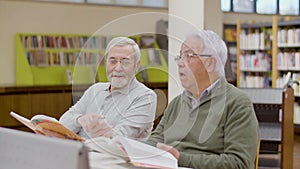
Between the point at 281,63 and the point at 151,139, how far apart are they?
6106mm

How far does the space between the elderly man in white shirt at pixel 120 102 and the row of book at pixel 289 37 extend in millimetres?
5939

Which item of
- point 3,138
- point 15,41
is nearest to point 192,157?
point 3,138

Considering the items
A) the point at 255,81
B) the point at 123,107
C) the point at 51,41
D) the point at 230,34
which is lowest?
the point at 255,81

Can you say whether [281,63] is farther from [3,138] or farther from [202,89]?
[3,138]

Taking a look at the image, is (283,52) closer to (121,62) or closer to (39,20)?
(39,20)

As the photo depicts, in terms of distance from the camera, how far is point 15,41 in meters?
8.18

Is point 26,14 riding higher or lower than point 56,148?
higher

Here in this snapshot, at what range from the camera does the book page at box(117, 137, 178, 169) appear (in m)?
1.78

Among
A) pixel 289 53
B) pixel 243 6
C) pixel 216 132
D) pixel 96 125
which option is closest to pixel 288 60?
pixel 289 53

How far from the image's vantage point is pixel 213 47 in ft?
7.58

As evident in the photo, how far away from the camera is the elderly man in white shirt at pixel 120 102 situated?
7.72ft

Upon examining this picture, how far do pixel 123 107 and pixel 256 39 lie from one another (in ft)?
20.9

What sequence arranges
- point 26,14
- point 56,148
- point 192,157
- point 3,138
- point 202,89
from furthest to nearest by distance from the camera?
point 26,14, point 202,89, point 192,157, point 3,138, point 56,148

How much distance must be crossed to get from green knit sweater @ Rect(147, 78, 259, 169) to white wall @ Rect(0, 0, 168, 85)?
6152 mm
